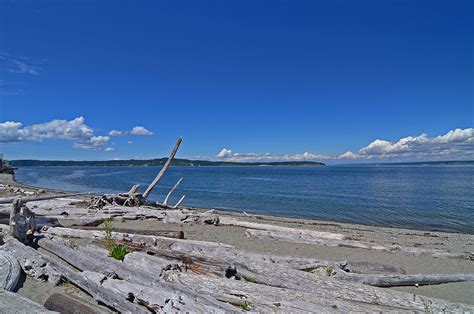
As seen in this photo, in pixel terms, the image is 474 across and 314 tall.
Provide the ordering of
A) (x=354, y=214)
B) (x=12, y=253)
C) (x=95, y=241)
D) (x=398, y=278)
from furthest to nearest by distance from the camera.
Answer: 1. (x=354, y=214)
2. (x=95, y=241)
3. (x=12, y=253)
4. (x=398, y=278)

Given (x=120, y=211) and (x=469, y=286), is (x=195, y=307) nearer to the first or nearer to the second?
(x=469, y=286)

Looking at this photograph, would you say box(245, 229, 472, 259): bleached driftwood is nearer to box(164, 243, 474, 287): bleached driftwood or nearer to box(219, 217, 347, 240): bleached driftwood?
box(219, 217, 347, 240): bleached driftwood

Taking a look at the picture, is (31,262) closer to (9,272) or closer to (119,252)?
(9,272)

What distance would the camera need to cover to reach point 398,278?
6.66m

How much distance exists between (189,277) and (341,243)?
6454mm

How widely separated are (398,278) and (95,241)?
776cm

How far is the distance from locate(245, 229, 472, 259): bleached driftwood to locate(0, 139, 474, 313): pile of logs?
0.08 metres

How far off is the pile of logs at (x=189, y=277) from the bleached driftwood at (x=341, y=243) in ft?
0.27

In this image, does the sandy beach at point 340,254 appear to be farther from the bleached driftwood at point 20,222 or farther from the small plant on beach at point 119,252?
the bleached driftwood at point 20,222

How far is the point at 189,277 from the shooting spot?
559 cm

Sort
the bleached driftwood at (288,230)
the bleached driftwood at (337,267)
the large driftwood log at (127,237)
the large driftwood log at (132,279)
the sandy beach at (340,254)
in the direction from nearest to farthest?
Result: the large driftwood log at (132,279), the sandy beach at (340,254), the bleached driftwood at (337,267), the large driftwood log at (127,237), the bleached driftwood at (288,230)

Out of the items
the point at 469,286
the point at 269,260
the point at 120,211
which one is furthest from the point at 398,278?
the point at 120,211

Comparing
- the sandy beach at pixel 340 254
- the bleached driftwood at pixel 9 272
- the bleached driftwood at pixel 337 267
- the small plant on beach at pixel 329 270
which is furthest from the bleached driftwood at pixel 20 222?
the small plant on beach at pixel 329 270

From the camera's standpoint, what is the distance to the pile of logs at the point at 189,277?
4.70 metres
